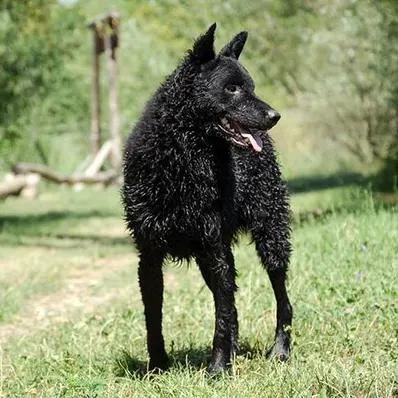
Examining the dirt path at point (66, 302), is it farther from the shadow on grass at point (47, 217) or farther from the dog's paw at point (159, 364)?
the shadow on grass at point (47, 217)

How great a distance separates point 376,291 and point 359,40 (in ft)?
47.9

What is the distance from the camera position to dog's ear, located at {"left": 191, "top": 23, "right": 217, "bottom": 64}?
181 inches

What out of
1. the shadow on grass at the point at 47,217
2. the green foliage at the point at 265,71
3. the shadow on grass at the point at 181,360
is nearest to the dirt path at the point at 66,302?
the shadow on grass at the point at 181,360

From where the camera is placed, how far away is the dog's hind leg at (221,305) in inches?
185

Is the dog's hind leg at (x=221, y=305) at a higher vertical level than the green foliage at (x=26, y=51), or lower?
lower

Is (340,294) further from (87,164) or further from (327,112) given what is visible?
(87,164)

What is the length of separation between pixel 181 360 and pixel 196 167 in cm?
138

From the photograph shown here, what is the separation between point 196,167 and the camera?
15.4ft

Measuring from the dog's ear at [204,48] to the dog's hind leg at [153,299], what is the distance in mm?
1173

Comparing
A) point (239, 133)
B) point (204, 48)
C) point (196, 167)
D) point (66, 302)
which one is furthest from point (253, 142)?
point (66, 302)

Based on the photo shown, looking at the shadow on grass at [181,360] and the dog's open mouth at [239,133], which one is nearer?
the dog's open mouth at [239,133]

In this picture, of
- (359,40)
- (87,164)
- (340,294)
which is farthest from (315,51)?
(340,294)

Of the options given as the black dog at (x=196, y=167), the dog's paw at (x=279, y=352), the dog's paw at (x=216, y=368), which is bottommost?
the dog's paw at (x=279, y=352)

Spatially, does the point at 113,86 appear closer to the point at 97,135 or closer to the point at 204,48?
the point at 97,135
